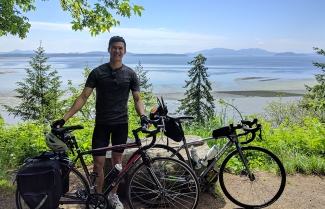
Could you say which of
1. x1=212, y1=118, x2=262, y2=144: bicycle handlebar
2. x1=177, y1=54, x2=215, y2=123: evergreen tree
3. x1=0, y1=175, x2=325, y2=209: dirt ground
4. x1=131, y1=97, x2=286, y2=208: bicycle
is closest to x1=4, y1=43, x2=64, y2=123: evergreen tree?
x1=177, y1=54, x2=215, y2=123: evergreen tree

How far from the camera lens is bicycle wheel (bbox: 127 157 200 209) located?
344 centimetres

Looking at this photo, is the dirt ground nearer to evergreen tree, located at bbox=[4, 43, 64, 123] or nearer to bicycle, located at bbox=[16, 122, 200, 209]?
bicycle, located at bbox=[16, 122, 200, 209]

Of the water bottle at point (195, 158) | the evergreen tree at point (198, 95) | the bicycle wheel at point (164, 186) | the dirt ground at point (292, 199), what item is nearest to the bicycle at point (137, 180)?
the bicycle wheel at point (164, 186)

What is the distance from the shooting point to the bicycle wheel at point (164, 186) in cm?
344

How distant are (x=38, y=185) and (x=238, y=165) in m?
2.70

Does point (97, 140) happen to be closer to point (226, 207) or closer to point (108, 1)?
point (226, 207)

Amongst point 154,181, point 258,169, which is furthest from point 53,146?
point 258,169

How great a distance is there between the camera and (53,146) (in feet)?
10.7

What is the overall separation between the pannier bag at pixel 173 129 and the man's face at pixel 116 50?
95cm

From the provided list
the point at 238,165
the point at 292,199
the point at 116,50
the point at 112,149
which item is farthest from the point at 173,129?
the point at 292,199

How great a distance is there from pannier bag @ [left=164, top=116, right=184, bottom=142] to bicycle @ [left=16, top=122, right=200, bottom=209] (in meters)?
0.33

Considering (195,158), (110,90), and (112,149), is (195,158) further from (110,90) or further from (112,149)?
(110,90)

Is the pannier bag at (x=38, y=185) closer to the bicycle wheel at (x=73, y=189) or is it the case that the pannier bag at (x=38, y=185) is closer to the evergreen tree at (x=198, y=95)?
the bicycle wheel at (x=73, y=189)

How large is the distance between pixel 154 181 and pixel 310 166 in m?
3.10
